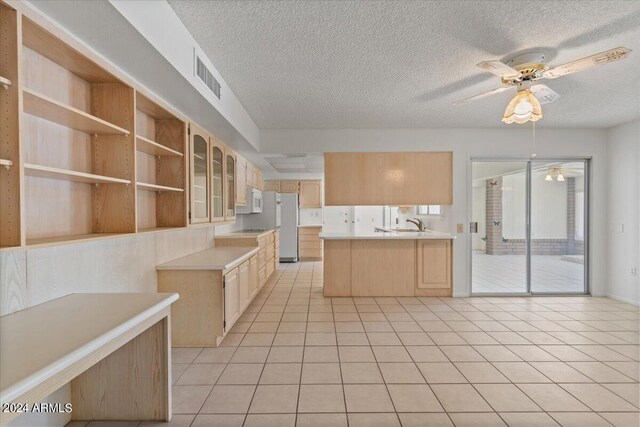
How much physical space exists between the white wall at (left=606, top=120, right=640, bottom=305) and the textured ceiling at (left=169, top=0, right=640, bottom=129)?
2.17ft

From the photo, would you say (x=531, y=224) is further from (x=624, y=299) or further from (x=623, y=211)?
(x=624, y=299)

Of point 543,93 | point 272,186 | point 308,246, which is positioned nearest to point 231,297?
point 543,93

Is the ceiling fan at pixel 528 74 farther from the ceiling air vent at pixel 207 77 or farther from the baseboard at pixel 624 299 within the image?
the baseboard at pixel 624 299

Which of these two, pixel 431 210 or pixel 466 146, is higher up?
pixel 466 146

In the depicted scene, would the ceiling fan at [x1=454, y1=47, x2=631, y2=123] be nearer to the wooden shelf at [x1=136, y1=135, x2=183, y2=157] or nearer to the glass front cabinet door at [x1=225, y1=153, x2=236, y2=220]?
the wooden shelf at [x1=136, y1=135, x2=183, y2=157]

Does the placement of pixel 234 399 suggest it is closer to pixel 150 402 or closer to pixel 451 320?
pixel 150 402

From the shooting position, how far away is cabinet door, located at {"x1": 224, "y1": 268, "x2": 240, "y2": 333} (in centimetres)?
284

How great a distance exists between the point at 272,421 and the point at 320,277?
390 cm

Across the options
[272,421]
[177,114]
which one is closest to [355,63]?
[177,114]

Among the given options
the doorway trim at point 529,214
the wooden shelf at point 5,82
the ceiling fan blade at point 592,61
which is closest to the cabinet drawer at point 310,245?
the doorway trim at point 529,214

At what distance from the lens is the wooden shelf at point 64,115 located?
1316mm

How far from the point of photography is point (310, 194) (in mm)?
7812

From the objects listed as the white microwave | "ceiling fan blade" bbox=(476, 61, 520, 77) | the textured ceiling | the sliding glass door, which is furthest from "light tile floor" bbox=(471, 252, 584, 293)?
the white microwave

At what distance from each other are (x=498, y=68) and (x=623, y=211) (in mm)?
3550
